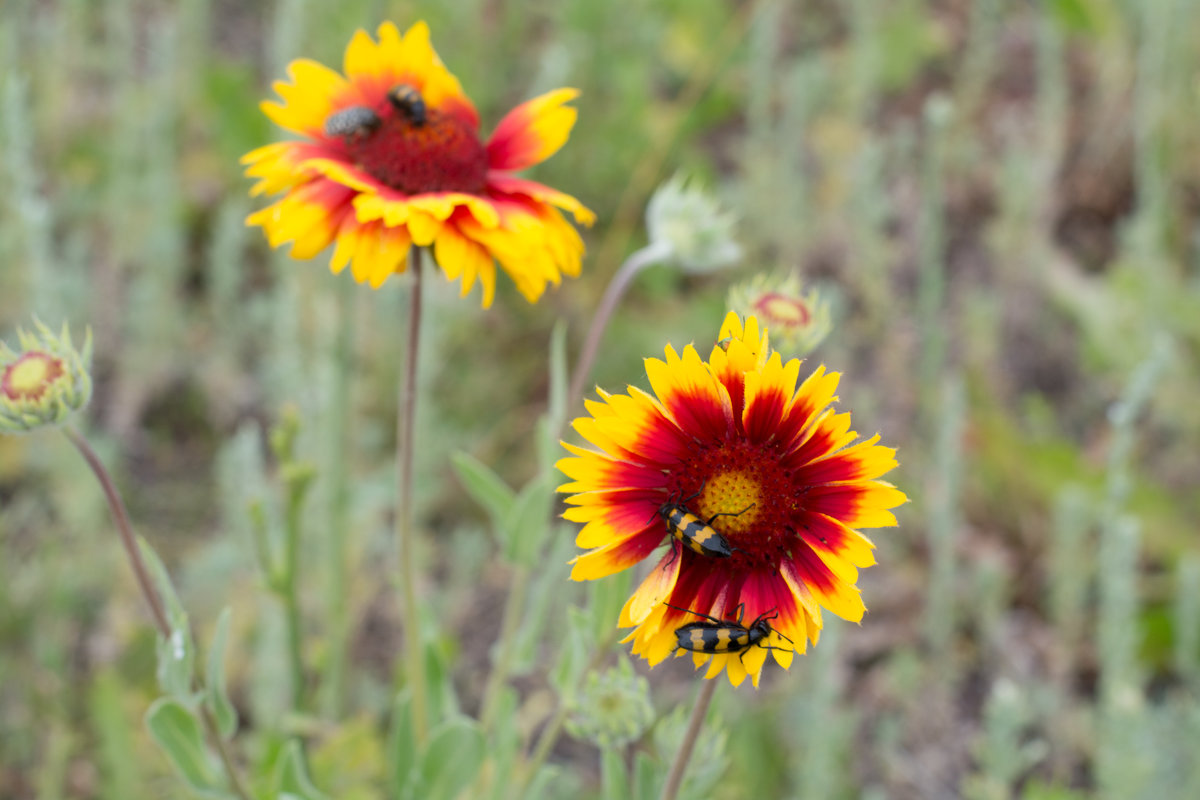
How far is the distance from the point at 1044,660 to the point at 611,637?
196 centimetres

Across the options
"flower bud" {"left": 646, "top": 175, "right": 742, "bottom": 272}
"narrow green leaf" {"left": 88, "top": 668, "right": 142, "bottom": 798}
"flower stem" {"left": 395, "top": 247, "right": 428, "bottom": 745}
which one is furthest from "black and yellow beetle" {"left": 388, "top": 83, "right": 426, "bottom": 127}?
"narrow green leaf" {"left": 88, "top": 668, "right": 142, "bottom": 798}

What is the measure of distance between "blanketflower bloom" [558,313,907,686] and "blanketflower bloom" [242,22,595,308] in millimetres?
285

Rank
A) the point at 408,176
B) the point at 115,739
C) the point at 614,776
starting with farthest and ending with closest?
the point at 115,739 → the point at 408,176 → the point at 614,776

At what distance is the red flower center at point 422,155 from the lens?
5.09ft

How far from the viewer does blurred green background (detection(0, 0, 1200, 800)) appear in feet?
8.04

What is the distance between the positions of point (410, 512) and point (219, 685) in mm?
376

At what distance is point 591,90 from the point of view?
13.3 ft

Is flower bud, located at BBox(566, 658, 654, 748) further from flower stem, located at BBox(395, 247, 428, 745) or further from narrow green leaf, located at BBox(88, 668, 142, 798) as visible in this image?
narrow green leaf, located at BBox(88, 668, 142, 798)

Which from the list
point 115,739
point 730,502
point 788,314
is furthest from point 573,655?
point 115,739

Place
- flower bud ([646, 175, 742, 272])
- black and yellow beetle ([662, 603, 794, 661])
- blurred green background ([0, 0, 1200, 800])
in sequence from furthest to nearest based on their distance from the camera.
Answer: blurred green background ([0, 0, 1200, 800]) → flower bud ([646, 175, 742, 272]) → black and yellow beetle ([662, 603, 794, 661])

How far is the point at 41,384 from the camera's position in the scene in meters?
1.34

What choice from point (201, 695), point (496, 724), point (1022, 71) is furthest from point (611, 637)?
point (1022, 71)

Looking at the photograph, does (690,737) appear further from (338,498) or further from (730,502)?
(338,498)

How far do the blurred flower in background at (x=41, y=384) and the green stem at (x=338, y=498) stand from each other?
0.91 meters
